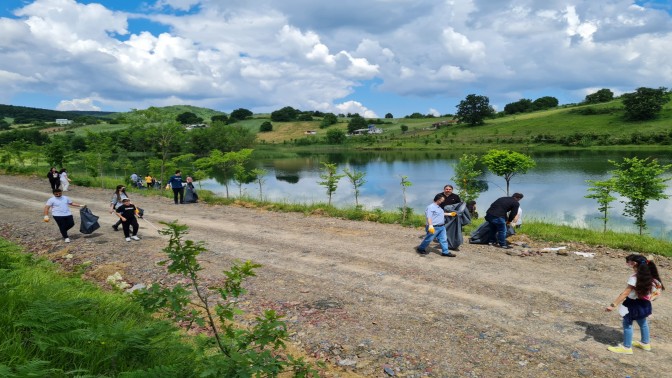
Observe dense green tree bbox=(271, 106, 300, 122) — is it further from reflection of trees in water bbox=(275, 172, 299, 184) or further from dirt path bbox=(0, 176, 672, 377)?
dirt path bbox=(0, 176, 672, 377)

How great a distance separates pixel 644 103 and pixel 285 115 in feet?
409

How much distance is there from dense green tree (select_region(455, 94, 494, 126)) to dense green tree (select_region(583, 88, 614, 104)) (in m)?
38.6

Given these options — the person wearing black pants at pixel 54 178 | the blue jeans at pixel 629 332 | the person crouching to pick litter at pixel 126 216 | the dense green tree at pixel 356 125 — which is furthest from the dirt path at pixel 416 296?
the dense green tree at pixel 356 125

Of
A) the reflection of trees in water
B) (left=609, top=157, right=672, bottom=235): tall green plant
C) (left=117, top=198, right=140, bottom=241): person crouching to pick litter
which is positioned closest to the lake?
the reflection of trees in water

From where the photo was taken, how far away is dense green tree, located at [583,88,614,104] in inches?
5531

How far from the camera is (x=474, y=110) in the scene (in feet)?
440

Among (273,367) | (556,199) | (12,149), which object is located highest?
(12,149)

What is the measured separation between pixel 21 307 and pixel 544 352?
291 inches

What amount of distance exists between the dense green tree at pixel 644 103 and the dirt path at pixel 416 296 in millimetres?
112210

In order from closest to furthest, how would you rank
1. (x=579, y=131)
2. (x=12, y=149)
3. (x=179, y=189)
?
(x=179, y=189) < (x=12, y=149) < (x=579, y=131)

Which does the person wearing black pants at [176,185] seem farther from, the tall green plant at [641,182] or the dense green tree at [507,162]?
the tall green plant at [641,182]

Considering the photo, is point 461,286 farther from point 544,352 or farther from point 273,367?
point 273,367

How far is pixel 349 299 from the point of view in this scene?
8250mm

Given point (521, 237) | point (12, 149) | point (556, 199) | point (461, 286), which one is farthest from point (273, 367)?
point (12, 149)
